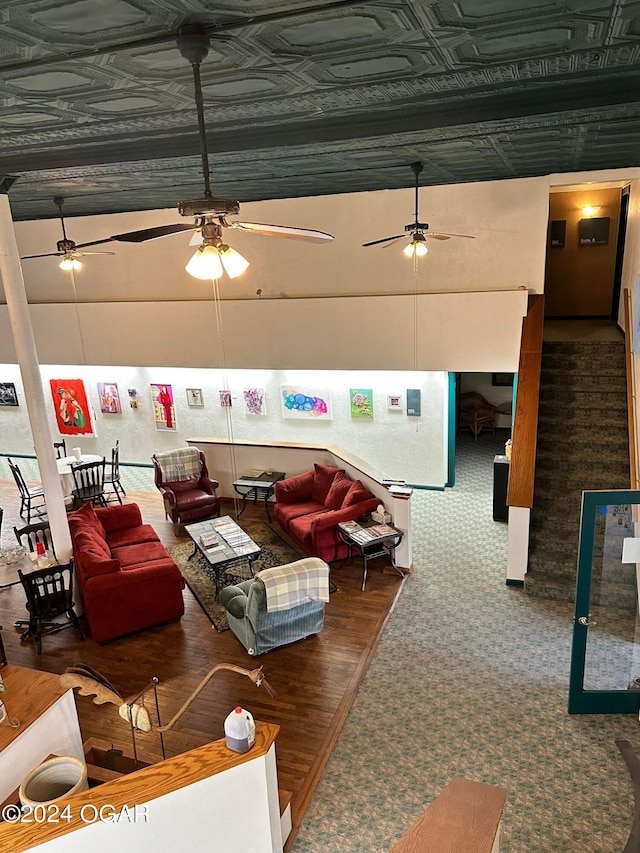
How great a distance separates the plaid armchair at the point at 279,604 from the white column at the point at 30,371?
2.21 metres

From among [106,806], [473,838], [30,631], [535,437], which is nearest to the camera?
[473,838]

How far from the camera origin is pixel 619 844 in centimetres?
397

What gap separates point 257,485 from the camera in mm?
9680

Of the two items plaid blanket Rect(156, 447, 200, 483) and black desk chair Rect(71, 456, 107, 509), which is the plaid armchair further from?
black desk chair Rect(71, 456, 107, 509)

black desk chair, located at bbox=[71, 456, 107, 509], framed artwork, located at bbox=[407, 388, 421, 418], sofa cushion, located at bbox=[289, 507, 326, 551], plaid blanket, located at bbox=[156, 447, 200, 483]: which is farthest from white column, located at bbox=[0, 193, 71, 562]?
framed artwork, located at bbox=[407, 388, 421, 418]

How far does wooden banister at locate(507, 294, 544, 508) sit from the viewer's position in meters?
6.99

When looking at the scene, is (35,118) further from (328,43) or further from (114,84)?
(328,43)

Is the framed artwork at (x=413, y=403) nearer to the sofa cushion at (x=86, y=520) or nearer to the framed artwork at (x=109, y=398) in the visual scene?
the sofa cushion at (x=86, y=520)

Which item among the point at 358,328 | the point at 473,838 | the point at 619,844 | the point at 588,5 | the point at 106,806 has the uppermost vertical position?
the point at 588,5

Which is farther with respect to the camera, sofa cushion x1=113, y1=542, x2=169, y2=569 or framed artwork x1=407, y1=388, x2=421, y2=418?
framed artwork x1=407, y1=388, x2=421, y2=418

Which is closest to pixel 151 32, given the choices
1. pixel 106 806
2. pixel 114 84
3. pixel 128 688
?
pixel 114 84

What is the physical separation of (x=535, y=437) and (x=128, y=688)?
553 centimetres

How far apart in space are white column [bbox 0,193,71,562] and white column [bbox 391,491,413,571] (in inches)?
163

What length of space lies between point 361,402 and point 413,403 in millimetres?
990
